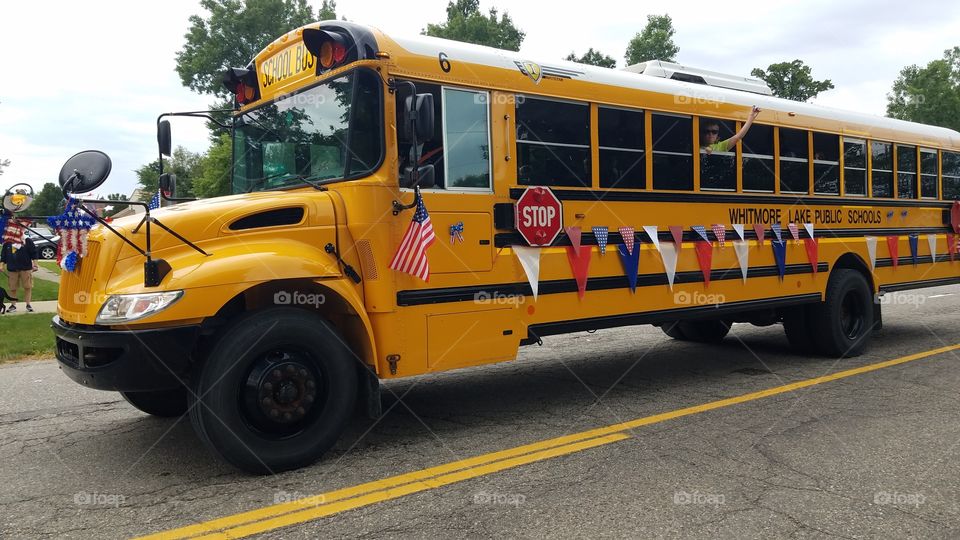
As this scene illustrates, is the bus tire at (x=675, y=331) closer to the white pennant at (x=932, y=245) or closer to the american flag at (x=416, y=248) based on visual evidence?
the white pennant at (x=932, y=245)

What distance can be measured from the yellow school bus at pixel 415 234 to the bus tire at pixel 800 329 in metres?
0.46

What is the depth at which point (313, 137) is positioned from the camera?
186 inches

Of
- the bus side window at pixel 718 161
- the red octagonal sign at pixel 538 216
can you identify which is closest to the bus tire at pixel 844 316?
the bus side window at pixel 718 161

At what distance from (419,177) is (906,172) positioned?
6953 millimetres

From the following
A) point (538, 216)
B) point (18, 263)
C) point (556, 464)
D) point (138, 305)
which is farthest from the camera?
point (18, 263)

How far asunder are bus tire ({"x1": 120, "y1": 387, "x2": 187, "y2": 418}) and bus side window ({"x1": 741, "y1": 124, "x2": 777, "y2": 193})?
17.3ft

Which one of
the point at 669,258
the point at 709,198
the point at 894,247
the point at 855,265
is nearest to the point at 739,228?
the point at 709,198

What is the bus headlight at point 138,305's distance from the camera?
11.9 feet

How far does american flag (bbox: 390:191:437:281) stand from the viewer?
14.4 ft

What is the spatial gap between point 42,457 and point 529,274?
3380 mm

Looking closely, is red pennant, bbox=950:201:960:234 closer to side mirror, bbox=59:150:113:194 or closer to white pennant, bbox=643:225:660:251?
white pennant, bbox=643:225:660:251

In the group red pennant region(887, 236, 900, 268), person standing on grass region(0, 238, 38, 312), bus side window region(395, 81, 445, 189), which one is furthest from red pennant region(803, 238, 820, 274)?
person standing on grass region(0, 238, 38, 312)

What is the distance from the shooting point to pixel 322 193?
4402 millimetres

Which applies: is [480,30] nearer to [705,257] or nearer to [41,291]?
[41,291]
